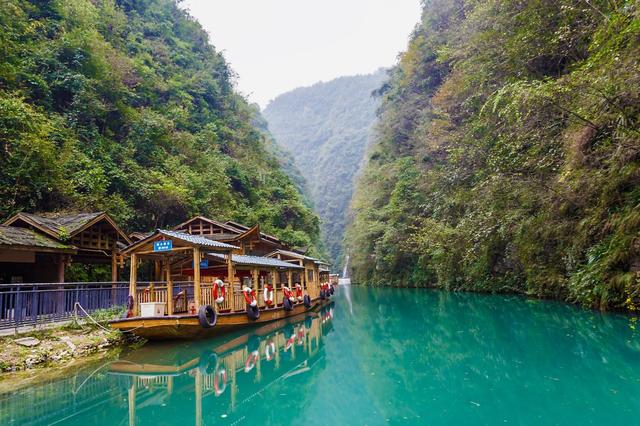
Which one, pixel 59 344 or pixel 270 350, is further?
pixel 270 350

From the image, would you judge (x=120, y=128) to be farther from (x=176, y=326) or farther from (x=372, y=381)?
(x=372, y=381)

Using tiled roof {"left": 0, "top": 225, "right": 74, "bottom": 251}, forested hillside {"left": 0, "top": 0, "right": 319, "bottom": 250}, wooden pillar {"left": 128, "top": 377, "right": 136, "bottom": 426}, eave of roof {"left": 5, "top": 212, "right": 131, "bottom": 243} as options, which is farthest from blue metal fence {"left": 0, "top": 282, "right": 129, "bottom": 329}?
forested hillside {"left": 0, "top": 0, "right": 319, "bottom": 250}

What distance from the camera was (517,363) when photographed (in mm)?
7879

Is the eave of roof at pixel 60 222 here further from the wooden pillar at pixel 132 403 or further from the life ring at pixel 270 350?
the life ring at pixel 270 350

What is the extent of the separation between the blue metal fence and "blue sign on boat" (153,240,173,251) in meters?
2.27

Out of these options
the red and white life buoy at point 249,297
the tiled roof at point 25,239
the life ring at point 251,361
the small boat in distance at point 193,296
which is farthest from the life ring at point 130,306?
the life ring at point 251,361

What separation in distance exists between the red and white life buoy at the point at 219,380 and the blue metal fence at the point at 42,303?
174 inches

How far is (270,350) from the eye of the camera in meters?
10.6

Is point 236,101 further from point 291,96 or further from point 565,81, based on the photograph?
point 291,96

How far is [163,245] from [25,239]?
3.33 m

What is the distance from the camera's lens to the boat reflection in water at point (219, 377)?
5969 millimetres

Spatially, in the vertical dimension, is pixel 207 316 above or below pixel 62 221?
below

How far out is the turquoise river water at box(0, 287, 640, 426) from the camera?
5551mm

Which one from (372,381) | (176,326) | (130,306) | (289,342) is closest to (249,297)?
(289,342)
